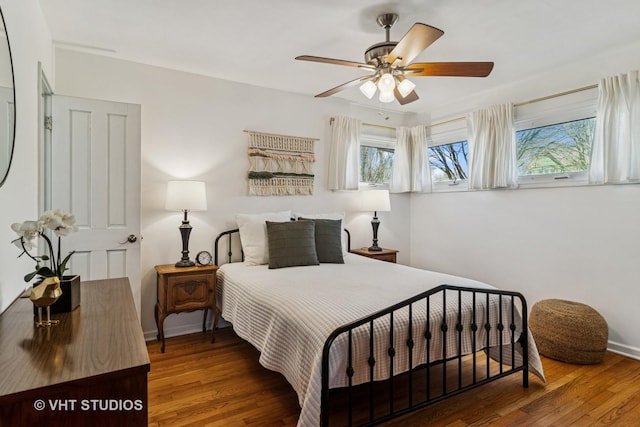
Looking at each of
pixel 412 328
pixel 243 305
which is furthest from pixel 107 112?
pixel 412 328

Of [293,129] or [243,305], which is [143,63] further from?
[243,305]

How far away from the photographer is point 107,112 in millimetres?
2787

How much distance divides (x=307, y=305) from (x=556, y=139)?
10.0 ft

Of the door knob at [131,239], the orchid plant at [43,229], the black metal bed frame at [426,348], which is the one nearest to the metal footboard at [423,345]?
the black metal bed frame at [426,348]

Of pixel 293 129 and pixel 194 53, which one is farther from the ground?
pixel 194 53

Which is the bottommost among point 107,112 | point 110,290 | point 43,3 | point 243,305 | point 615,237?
point 243,305

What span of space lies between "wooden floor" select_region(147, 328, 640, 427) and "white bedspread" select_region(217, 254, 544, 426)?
10.7 inches

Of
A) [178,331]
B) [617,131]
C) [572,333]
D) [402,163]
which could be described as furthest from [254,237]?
[617,131]

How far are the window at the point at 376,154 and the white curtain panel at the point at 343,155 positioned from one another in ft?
1.06

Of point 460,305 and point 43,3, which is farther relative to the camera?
point 43,3

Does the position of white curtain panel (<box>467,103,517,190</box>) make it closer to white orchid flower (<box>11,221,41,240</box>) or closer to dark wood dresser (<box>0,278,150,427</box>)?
dark wood dresser (<box>0,278,150,427</box>)

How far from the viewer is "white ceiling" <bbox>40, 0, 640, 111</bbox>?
2.27 metres

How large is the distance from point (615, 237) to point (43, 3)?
462 centimetres

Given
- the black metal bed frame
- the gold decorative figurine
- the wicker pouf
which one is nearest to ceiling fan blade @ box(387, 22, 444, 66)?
the black metal bed frame
